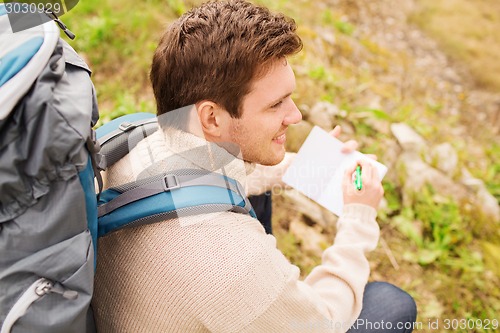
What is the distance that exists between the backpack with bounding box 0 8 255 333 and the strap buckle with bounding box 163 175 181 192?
29 cm

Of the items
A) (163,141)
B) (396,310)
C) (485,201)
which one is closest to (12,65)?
(163,141)

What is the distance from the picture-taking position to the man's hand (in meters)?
2.39

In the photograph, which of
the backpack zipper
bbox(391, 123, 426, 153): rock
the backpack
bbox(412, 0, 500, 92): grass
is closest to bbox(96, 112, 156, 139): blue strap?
the backpack

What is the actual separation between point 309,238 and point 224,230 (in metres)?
2.20

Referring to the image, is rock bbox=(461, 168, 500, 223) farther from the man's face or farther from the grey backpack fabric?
the grey backpack fabric

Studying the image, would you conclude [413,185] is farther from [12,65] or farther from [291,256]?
[12,65]

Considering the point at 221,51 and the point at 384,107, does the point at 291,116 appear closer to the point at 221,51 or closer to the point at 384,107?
the point at 221,51

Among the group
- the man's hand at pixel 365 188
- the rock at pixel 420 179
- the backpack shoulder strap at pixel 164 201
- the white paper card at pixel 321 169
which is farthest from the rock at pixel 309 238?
the backpack shoulder strap at pixel 164 201

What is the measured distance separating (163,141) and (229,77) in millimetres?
437

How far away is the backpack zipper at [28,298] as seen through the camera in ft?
4.38

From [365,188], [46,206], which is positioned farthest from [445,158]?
[46,206]

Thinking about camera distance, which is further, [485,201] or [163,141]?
[485,201]

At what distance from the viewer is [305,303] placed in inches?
73.0

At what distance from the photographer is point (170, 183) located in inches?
67.5
